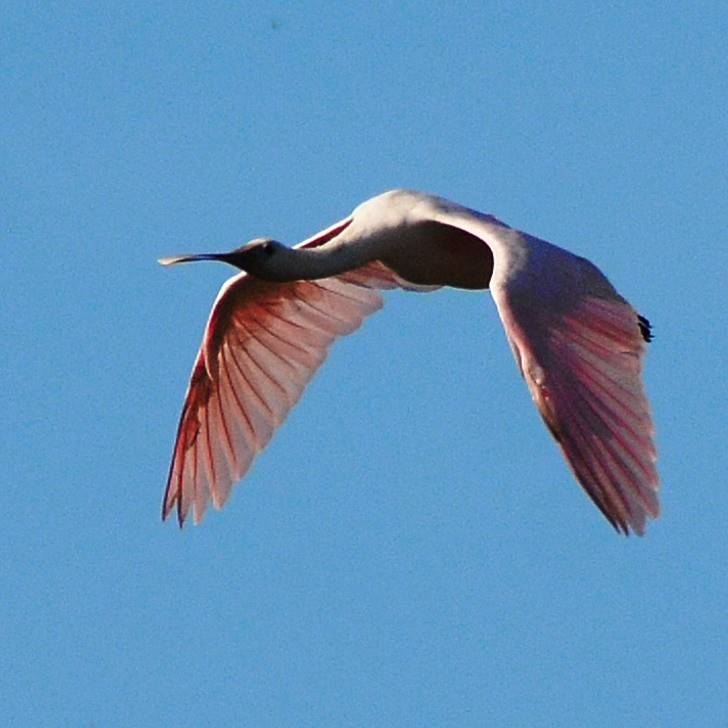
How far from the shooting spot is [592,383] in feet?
38.8

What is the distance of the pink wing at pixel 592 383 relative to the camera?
11.3m

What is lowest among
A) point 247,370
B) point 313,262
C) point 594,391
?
point 594,391

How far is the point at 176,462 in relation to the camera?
50.3 feet

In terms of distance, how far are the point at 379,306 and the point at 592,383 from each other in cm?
371

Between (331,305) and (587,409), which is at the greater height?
(331,305)

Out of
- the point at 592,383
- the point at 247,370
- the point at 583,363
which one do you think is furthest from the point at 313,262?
the point at 592,383

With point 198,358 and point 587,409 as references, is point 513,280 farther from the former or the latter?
point 198,358

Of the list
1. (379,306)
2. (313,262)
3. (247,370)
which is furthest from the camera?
(247,370)

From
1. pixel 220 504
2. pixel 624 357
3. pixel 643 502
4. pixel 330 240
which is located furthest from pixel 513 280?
pixel 220 504

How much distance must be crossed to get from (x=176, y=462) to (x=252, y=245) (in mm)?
2032

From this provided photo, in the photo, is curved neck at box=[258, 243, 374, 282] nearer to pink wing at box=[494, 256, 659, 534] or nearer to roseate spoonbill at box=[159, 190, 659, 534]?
roseate spoonbill at box=[159, 190, 659, 534]

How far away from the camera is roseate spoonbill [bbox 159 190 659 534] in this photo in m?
11.5

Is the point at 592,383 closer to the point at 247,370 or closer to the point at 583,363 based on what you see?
the point at 583,363

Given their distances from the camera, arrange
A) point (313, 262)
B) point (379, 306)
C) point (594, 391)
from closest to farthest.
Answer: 1. point (594, 391)
2. point (313, 262)
3. point (379, 306)
